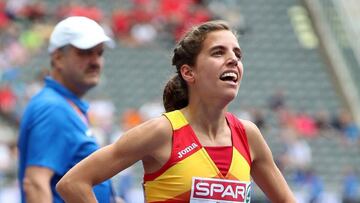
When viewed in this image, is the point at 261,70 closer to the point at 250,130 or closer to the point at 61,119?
the point at 61,119

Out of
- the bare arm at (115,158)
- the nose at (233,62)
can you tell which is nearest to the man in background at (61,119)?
the bare arm at (115,158)

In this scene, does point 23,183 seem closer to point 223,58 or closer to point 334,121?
point 223,58

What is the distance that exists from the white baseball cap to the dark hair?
1309 millimetres

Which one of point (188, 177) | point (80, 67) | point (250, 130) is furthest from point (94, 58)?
point (188, 177)

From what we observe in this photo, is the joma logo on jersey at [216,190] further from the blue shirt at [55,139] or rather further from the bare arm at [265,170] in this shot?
the blue shirt at [55,139]

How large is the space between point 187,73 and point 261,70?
1587cm

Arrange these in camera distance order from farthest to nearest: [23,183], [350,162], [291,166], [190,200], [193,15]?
[193,15] → [350,162] → [291,166] → [23,183] → [190,200]

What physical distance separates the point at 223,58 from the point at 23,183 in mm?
1664

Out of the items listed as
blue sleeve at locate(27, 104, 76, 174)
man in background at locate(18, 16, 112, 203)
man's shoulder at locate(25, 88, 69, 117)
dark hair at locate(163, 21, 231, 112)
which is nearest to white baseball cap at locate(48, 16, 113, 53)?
man in background at locate(18, 16, 112, 203)

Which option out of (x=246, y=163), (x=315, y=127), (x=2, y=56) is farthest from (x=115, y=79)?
(x=246, y=163)

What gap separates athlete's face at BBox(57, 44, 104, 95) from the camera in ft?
20.0

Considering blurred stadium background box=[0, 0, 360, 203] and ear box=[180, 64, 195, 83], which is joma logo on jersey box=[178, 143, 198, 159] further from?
blurred stadium background box=[0, 0, 360, 203]

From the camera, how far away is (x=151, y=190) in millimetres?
4562

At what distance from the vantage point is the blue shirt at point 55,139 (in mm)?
5703
